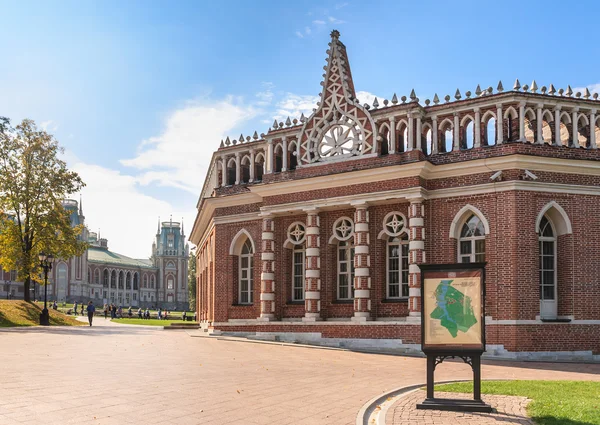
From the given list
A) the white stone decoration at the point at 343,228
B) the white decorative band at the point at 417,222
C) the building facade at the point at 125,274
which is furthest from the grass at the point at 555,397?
the building facade at the point at 125,274

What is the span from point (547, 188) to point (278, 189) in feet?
32.7

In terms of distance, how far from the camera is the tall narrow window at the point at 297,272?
26297 millimetres

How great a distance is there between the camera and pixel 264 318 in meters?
25.8

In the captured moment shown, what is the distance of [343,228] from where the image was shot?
24.9 meters

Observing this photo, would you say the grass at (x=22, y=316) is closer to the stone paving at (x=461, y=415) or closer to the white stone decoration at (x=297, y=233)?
the white stone decoration at (x=297, y=233)

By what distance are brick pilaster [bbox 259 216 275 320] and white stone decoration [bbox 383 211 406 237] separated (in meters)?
4.92

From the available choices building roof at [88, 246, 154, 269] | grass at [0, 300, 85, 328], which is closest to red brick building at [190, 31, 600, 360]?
grass at [0, 300, 85, 328]

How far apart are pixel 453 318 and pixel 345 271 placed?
1500cm

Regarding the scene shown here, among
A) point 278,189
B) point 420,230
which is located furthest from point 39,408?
point 278,189

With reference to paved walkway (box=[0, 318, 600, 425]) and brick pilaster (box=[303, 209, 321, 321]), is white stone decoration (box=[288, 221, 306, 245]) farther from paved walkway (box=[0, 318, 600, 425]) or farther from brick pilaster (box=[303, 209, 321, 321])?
paved walkway (box=[0, 318, 600, 425])

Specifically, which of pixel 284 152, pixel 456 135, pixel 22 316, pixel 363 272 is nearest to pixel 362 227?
pixel 363 272

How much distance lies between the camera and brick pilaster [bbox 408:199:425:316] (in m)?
22.1

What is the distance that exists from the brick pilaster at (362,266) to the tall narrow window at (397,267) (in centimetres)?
91

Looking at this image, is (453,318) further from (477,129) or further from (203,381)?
(477,129)
